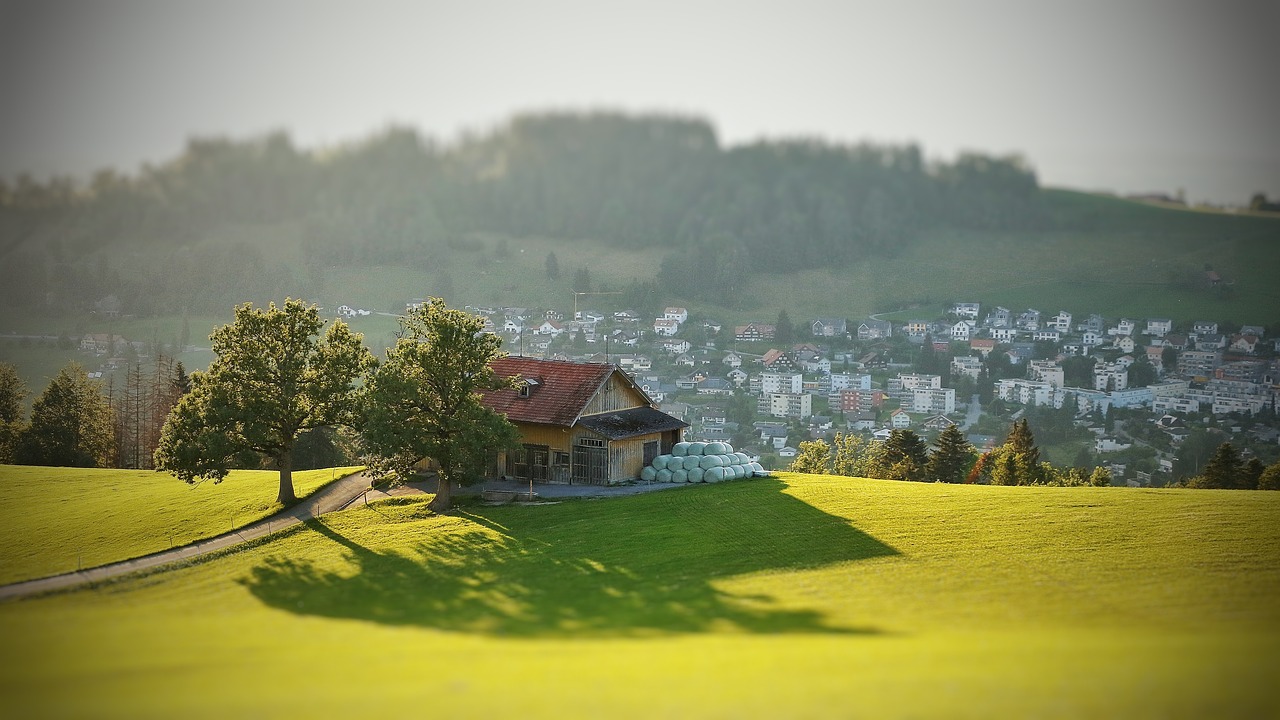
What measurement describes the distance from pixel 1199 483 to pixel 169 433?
1971 inches

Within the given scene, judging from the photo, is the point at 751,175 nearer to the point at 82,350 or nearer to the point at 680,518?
the point at 82,350

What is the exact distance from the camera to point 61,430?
5972 centimetres

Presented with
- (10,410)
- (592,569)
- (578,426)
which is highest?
(10,410)

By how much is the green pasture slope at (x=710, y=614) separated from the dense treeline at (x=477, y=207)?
7784 centimetres

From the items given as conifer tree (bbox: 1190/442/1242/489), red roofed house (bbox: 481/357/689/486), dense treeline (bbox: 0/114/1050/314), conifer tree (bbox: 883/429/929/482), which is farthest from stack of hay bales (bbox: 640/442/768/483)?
dense treeline (bbox: 0/114/1050/314)

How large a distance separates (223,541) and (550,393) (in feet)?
47.3

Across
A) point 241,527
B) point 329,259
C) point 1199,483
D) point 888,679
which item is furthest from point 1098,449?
point 329,259

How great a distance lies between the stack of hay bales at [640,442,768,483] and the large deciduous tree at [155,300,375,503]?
12694mm

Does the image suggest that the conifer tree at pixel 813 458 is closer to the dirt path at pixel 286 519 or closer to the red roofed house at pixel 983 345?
the dirt path at pixel 286 519

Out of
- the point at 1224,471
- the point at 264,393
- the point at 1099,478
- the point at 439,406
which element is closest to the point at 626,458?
the point at 439,406

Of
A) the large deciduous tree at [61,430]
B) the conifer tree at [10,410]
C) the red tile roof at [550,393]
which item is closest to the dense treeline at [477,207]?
the conifer tree at [10,410]

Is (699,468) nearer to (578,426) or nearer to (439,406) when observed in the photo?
(578,426)

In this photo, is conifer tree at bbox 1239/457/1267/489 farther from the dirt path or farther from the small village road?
the small village road

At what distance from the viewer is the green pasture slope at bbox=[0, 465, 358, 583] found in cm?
3441
